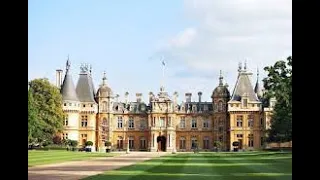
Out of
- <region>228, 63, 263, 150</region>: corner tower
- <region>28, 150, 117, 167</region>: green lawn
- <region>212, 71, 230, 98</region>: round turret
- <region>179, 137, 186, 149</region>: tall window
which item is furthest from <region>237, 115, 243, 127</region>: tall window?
<region>28, 150, 117, 167</region>: green lawn

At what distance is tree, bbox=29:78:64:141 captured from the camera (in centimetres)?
4457

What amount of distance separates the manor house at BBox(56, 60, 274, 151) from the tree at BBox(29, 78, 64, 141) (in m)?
13.4

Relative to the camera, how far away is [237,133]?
61.0m

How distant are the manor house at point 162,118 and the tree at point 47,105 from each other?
1345 centimetres

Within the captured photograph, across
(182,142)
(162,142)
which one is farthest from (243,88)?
(162,142)

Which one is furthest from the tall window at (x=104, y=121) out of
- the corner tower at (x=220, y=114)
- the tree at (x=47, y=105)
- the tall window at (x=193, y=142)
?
the tree at (x=47, y=105)

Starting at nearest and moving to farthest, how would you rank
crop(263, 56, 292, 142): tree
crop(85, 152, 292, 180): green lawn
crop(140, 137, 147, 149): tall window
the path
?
1. crop(85, 152, 292, 180): green lawn
2. the path
3. crop(263, 56, 292, 142): tree
4. crop(140, 137, 147, 149): tall window

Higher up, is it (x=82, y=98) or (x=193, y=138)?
(x=82, y=98)

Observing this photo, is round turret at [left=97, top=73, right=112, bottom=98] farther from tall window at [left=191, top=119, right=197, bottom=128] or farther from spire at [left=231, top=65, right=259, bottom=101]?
spire at [left=231, top=65, right=259, bottom=101]

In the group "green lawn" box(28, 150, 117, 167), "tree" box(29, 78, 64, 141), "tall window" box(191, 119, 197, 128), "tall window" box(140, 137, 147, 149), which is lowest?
"tall window" box(140, 137, 147, 149)
